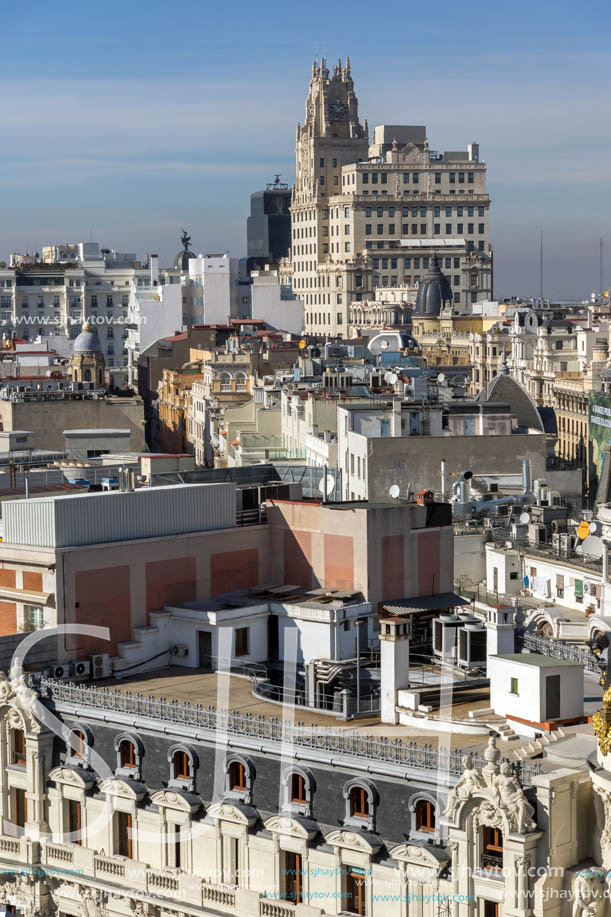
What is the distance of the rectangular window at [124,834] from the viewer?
38.4 metres

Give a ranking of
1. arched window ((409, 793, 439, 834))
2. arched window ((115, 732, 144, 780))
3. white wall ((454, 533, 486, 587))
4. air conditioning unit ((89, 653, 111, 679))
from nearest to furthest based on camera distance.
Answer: arched window ((409, 793, 439, 834)) < arched window ((115, 732, 144, 780)) < air conditioning unit ((89, 653, 111, 679)) < white wall ((454, 533, 486, 587))

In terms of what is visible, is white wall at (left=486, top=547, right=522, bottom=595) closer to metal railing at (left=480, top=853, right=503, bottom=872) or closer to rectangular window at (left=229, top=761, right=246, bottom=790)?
rectangular window at (left=229, top=761, right=246, bottom=790)

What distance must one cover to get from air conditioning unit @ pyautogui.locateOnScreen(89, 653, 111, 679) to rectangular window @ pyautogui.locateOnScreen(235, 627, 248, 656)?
10.4ft

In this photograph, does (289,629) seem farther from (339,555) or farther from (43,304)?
(43,304)

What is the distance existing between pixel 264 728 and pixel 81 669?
7.51 metres

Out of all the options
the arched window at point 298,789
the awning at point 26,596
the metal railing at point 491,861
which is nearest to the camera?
the metal railing at point 491,861

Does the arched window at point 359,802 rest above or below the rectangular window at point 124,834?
above

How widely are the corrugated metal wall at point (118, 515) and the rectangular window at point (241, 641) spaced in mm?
3394

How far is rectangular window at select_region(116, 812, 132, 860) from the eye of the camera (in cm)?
3844

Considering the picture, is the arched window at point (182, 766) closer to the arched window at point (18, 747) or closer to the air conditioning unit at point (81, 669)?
the arched window at point (18, 747)

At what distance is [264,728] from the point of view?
118ft

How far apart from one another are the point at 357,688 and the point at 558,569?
26.6 m

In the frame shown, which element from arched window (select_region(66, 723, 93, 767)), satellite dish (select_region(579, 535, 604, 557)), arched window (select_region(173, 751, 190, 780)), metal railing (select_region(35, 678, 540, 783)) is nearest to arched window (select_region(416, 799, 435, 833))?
metal railing (select_region(35, 678, 540, 783))

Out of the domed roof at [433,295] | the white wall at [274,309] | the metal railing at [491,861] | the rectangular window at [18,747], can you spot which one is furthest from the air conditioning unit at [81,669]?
the domed roof at [433,295]
